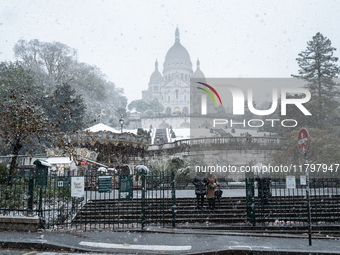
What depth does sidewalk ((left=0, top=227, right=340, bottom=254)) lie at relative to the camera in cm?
665

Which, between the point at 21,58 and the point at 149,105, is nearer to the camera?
the point at 21,58

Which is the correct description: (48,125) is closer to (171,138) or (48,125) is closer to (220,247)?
(220,247)

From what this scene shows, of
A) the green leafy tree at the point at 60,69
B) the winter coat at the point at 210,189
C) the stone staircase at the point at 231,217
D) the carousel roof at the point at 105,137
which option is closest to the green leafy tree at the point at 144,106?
the green leafy tree at the point at 60,69

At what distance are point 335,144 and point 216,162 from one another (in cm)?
1194

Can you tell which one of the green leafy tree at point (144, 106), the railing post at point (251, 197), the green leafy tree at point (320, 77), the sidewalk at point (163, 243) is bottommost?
the sidewalk at point (163, 243)

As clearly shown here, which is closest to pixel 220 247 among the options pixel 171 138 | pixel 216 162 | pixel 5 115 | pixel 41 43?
pixel 5 115

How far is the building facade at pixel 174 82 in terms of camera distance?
137 metres

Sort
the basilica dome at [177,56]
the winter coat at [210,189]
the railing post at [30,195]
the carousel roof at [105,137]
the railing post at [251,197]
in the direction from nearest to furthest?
the railing post at [30,195], the railing post at [251,197], the winter coat at [210,189], the carousel roof at [105,137], the basilica dome at [177,56]

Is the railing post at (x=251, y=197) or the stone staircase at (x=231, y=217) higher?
the railing post at (x=251, y=197)

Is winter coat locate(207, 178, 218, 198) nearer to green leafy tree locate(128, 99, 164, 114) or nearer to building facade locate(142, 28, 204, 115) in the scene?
green leafy tree locate(128, 99, 164, 114)

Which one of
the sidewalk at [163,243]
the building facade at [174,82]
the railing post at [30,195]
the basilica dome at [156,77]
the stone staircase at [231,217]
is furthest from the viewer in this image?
the basilica dome at [156,77]

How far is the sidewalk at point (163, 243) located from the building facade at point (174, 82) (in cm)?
12395

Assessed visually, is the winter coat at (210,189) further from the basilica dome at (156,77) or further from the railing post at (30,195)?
the basilica dome at (156,77)

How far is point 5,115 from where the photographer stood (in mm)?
13031
